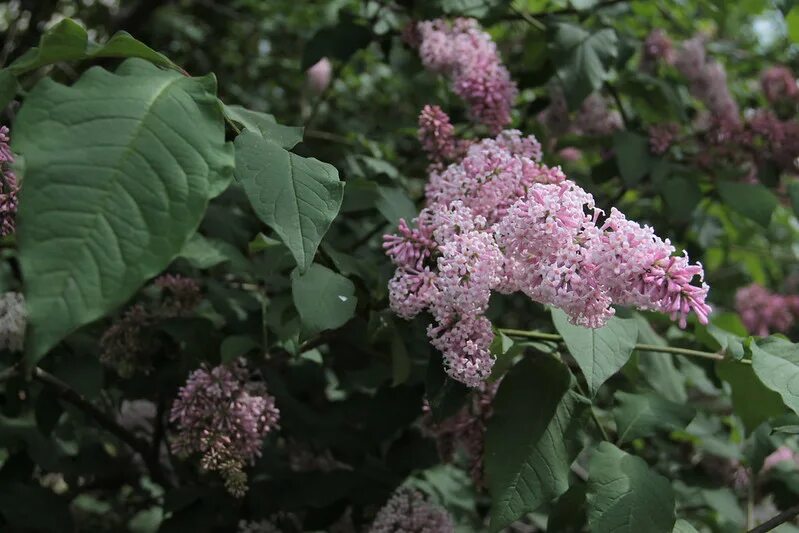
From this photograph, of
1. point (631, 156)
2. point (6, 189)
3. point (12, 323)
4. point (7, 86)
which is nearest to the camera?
point (7, 86)

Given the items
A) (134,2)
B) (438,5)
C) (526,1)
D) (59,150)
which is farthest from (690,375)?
(134,2)

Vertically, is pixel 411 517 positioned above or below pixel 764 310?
above

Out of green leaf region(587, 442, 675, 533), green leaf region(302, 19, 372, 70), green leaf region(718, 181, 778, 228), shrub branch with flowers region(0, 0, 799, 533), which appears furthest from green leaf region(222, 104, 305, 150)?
green leaf region(718, 181, 778, 228)

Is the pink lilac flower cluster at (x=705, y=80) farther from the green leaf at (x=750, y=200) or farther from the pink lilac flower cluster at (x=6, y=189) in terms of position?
the pink lilac flower cluster at (x=6, y=189)

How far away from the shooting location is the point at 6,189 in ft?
3.92

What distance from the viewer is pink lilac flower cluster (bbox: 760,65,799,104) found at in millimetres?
2729

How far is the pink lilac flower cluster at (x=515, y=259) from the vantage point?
3.84ft

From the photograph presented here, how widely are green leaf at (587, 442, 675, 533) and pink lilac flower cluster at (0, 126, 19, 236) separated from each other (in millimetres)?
921

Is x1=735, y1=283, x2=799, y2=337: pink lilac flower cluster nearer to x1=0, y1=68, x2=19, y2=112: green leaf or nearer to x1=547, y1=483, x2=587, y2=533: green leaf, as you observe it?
x1=547, y1=483, x2=587, y2=533: green leaf

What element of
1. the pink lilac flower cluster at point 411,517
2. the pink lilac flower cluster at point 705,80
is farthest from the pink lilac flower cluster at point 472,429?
the pink lilac flower cluster at point 705,80

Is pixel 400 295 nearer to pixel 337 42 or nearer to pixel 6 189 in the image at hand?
pixel 6 189

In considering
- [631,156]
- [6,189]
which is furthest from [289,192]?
[631,156]

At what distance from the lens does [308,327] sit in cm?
126

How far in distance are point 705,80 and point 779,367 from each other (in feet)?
5.14
